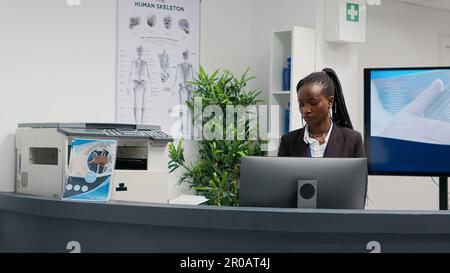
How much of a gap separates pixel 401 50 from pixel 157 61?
2.65 metres

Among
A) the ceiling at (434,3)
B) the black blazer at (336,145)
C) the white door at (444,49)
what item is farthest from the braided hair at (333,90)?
the white door at (444,49)

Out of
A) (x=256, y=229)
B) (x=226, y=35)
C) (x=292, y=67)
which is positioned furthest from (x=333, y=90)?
(x=226, y=35)

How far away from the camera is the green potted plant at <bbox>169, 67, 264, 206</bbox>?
526 cm

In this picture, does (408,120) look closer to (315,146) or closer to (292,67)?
(292,67)

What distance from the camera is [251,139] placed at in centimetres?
543

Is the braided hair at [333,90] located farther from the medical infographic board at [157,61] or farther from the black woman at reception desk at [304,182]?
the medical infographic board at [157,61]

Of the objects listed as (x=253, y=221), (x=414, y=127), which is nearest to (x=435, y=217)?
(x=253, y=221)

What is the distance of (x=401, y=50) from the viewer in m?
6.76

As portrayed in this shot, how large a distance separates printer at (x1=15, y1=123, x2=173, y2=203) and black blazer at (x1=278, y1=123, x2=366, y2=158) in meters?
0.73

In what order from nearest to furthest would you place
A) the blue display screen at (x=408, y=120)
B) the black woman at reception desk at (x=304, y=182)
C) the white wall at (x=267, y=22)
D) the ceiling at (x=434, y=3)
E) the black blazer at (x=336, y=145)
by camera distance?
the black woman at reception desk at (x=304, y=182) < the black blazer at (x=336, y=145) < the blue display screen at (x=408, y=120) < the white wall at (x=267, y=22) < the ceiling at (x=434, y=3)

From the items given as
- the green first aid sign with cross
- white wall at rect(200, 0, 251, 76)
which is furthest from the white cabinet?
white wall at rect(200, 0, 251, 76)

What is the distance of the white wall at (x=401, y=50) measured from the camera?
6.39m

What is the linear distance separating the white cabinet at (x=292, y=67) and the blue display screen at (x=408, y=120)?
0.78 m
